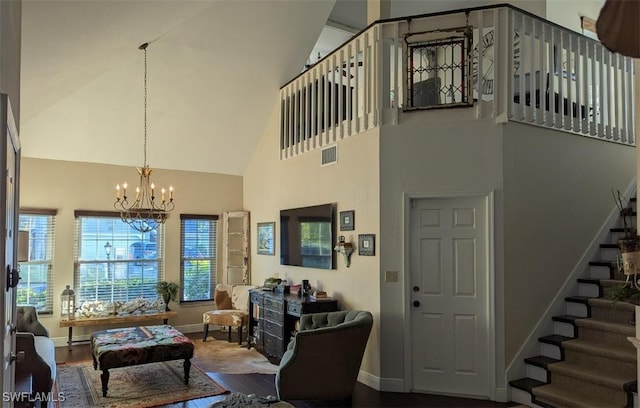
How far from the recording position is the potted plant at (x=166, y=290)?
7.37 m

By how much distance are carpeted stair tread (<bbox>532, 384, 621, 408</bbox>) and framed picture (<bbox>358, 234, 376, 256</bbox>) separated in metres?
1.99

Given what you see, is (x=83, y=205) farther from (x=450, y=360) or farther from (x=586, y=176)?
(x=586, y=176)

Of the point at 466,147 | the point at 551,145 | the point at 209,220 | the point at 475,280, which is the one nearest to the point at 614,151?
the point at 551,145

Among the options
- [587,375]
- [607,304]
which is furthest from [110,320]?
[607,304]

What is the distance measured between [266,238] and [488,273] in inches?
150

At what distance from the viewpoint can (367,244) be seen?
5086 mm

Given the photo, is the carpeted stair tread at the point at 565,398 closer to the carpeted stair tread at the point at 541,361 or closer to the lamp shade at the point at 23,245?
the carpeted stair tread at the point at 541,361

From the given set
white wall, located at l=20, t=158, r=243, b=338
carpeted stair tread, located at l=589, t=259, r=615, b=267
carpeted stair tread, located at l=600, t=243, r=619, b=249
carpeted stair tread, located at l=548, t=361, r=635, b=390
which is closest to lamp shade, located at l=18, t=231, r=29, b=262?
white wall, located at l=20, t=158, r=243, b=338

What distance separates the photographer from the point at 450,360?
4734mm

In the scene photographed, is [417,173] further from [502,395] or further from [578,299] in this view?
[502,395]

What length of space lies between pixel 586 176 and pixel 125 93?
5.82 metres

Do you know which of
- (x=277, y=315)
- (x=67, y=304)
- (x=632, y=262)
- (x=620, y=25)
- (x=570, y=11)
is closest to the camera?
(x=620, y=25)

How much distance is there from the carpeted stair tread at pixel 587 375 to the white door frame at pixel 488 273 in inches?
22.6

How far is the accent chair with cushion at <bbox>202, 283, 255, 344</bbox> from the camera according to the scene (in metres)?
6.89
